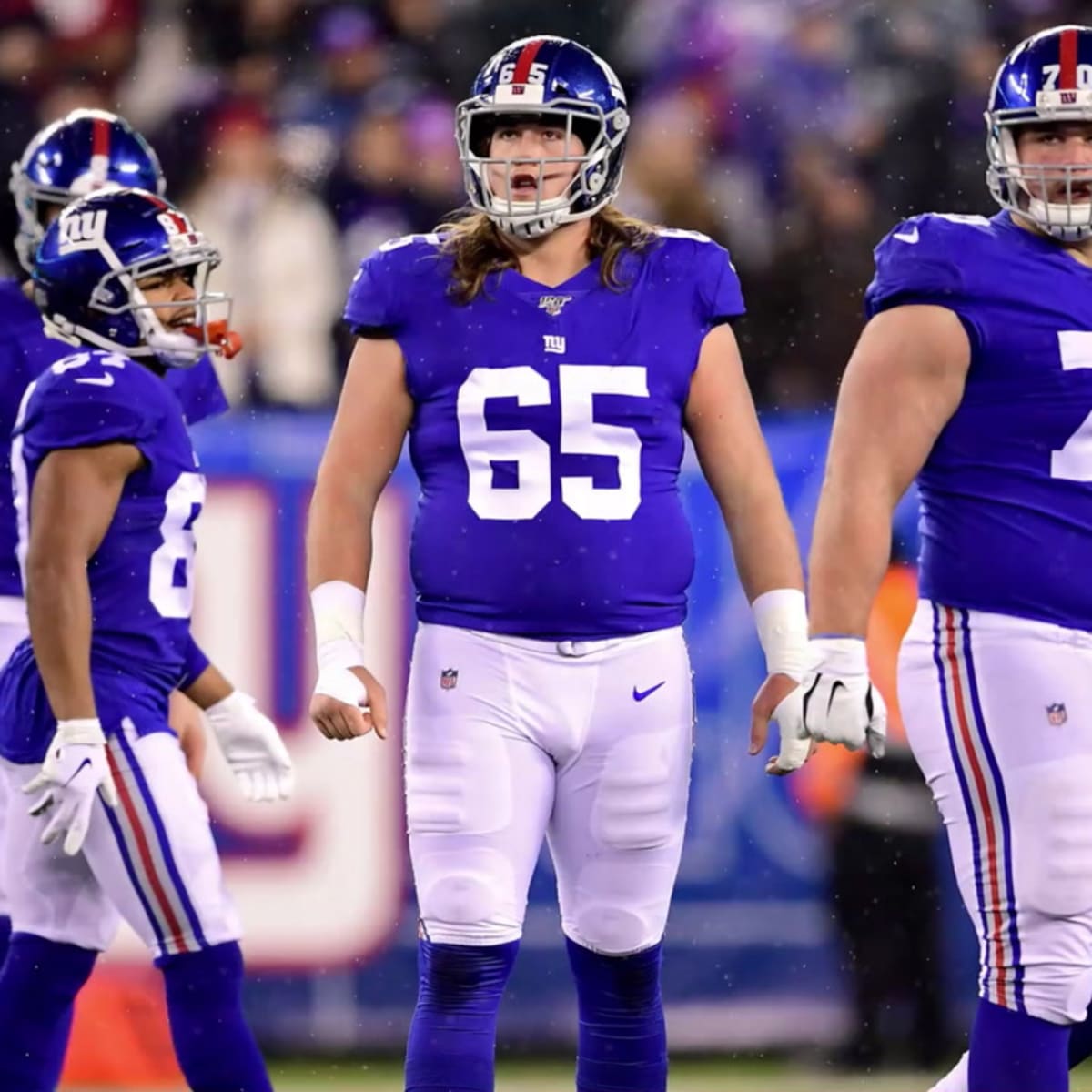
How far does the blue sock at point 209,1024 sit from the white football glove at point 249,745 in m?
0.45

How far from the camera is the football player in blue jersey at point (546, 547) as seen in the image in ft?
9.80

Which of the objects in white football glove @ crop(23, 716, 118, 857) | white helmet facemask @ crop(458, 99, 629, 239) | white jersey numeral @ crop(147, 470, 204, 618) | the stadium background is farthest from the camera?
the stadium background

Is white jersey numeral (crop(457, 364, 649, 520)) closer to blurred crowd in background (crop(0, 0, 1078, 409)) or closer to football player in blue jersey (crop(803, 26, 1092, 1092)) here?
football player in blue jersey (crop(803, 26, 1092, 1092))

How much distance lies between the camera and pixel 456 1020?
2.95 m

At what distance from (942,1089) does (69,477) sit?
4.73 feet

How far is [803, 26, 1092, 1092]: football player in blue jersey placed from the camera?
2902 millimetres

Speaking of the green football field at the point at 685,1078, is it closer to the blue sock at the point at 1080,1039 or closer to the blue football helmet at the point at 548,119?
the blue sock at the point at 1080,1039

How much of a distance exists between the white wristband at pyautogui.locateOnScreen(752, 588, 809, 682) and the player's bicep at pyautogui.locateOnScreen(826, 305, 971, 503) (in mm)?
216

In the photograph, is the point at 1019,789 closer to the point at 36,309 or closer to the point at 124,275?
the point at 124,275

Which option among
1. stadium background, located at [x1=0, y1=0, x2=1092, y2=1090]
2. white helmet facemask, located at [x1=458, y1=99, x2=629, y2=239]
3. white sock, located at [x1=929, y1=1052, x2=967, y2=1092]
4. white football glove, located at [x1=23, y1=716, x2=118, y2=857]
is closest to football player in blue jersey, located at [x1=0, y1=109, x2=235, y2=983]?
white football glove, located at [x1=23, y1=716, x2=118, y2=857]

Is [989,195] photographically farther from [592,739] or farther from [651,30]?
[592,739]

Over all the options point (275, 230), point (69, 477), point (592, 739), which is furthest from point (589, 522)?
point (275, 230)

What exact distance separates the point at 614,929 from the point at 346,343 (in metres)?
2.32

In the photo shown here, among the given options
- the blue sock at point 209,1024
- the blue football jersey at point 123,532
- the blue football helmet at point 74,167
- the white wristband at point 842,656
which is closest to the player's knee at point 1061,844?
the white wristband at point 842,656
